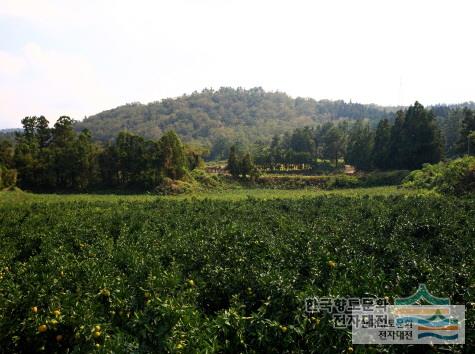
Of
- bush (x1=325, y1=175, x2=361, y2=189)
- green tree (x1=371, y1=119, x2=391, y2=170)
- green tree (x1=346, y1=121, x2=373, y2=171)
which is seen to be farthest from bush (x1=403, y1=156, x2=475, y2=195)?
green tree (x1=346, y1=121, x2=373, y2=171)

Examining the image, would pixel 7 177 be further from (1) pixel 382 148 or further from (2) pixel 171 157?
(1) pixel 382 148

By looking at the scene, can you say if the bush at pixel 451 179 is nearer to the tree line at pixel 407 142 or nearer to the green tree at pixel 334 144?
the tree line at pixel 407 142

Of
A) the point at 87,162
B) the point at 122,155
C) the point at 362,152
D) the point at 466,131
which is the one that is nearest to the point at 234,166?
the point at 122,155

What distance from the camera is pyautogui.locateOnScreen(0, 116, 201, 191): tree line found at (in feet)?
196

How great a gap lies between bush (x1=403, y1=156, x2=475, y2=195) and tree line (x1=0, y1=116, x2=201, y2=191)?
37151mm

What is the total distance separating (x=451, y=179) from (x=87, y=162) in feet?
169

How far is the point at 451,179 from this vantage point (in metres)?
43.9

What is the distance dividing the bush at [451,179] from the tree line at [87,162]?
1463 inches

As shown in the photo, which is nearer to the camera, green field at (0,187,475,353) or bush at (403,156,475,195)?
green field at (0,187,475,353)

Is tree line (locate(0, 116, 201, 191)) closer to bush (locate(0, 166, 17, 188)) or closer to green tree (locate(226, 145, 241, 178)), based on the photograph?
bush (locate(0, 166, 17, 188))

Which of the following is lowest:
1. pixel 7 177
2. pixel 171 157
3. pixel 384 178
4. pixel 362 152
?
pixel 384 178

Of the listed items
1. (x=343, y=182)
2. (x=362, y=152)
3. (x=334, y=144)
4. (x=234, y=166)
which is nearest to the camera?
(x=343, y=182)

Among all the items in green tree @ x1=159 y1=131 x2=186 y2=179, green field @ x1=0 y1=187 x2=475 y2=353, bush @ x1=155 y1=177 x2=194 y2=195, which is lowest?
bush @ x1=155 y1=177 x2=194 y2=195

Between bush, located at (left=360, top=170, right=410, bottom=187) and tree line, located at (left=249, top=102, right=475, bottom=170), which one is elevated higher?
tree line, located at (left=249, top=102, right=475, bottom=170)
